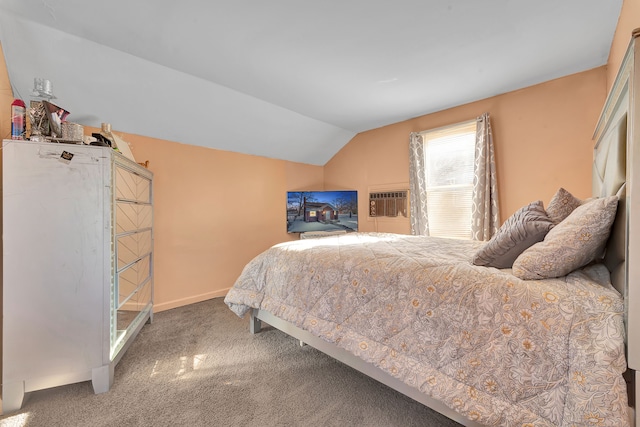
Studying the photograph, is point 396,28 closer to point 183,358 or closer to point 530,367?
point 530,367

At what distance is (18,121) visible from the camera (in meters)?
1.44

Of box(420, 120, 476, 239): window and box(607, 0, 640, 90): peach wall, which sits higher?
box(607, 0, 640, 90): peach wall

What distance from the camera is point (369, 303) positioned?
1396 millimetres

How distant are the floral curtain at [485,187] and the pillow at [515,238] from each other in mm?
1666

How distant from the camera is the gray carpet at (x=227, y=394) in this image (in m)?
1.32

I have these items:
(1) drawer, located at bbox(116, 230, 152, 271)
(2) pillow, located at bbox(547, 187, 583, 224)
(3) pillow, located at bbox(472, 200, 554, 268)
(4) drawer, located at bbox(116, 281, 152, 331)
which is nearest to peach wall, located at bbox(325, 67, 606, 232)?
(2) pillow, located at bbox(547, 187, 583, 224)

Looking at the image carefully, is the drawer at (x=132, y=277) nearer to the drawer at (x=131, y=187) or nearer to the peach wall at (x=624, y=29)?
the drawer at (x=131, y=187)

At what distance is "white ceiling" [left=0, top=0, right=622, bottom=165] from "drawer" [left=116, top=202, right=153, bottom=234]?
96 cm

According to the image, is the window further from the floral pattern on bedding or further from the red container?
the red container

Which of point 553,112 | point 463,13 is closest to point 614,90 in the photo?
point 463,13

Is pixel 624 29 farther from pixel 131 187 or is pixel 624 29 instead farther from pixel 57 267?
pixel 57 267

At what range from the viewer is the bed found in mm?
793

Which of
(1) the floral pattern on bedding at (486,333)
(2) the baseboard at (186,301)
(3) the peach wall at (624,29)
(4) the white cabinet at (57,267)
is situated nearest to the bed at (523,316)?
(1) the floral pattern on bedding at (486,333)

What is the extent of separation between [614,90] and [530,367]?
1.27 meters
